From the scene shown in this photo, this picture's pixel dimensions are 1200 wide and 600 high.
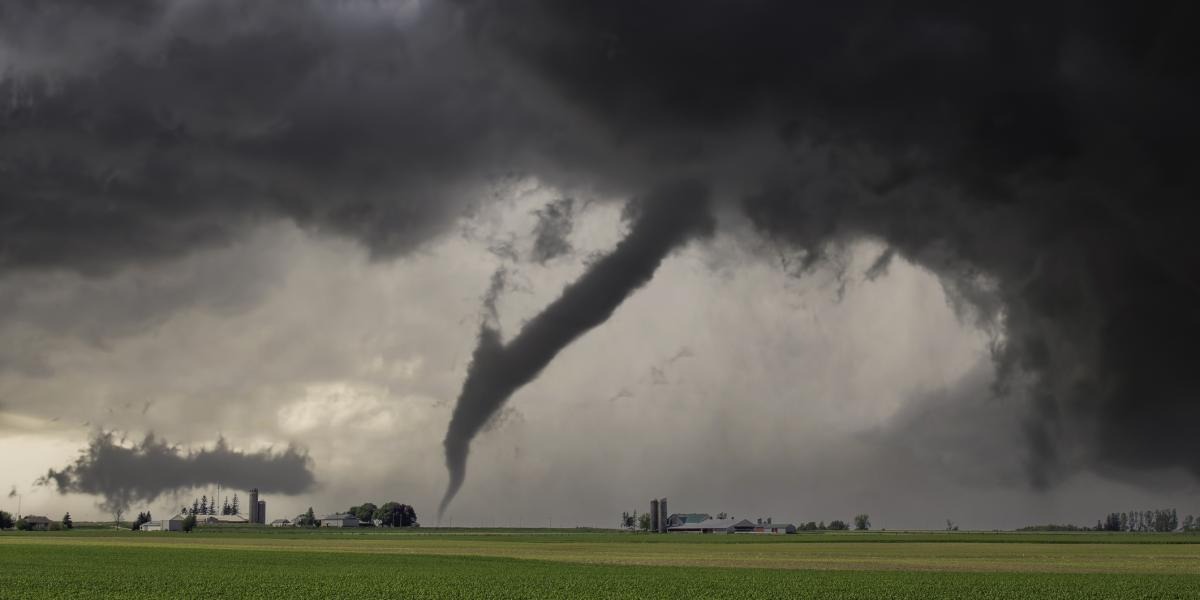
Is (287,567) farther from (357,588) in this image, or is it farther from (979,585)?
(979,585)

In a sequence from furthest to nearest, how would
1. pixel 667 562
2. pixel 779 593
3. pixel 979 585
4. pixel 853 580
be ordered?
pixel 667 562 < pixel 853 580 < pixel 979 585 < pixel 779 593

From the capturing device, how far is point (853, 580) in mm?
73000

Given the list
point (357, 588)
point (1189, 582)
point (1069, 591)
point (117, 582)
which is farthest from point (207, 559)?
point (1189, 582)

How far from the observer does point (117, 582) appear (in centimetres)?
6881

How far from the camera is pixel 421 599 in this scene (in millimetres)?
57500

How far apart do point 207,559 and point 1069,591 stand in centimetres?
8284

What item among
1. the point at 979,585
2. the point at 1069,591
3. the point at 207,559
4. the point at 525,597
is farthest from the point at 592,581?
the point at 207,559

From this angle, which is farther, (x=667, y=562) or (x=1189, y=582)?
(x=667, y=562)

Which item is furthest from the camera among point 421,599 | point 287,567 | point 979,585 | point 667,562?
point 667,562

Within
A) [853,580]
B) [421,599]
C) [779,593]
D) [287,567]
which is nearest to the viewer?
[421,599]

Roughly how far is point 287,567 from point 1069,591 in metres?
65.0

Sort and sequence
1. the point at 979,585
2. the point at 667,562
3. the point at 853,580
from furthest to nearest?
the point at 667,562
the point at 853,580
the point at 979,585

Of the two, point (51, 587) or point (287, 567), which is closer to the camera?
point (51, 587)

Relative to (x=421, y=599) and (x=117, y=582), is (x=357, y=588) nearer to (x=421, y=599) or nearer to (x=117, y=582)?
(x=421, y=599)
